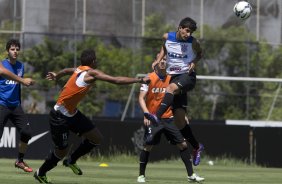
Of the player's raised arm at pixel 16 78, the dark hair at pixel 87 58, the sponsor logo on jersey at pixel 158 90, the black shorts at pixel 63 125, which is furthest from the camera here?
the sponsor logo on jersey at pixel 158 90

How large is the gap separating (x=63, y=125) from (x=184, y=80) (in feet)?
8.53

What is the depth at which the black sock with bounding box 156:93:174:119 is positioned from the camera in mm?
14844

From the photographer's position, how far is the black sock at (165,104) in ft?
48.7

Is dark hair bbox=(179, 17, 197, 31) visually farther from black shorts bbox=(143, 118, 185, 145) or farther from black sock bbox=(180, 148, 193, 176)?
black sock bbox=(180, 148, 193, 176)

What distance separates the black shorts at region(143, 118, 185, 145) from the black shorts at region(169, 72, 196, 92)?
0.73m

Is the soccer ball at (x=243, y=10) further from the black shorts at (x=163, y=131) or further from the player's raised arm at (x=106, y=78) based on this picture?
the player's raised arm at (x=106, y=78)

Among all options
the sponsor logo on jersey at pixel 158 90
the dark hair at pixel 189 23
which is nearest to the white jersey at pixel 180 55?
the dark hair at pixel 189 23

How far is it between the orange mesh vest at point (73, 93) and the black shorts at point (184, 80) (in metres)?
2.15

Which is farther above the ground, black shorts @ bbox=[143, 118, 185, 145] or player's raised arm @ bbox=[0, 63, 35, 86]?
player's raised arm @ bbox=[0, 63, 35, 86]

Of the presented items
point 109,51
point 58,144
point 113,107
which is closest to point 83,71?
point 58,144

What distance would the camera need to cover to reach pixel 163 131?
1543 cm

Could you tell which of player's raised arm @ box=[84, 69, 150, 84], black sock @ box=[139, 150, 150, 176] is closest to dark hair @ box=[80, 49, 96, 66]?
player's raised arm @ box=[84, 69, 150, 84]

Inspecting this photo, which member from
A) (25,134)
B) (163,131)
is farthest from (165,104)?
(25,134)

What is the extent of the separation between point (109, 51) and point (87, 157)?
678 inches
